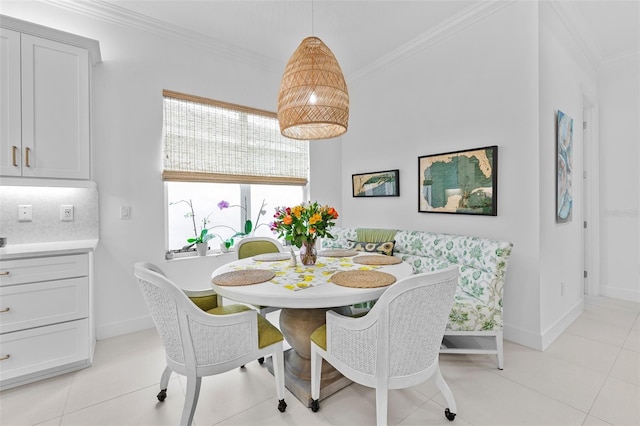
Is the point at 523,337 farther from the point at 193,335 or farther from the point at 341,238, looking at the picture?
the point at 193,335

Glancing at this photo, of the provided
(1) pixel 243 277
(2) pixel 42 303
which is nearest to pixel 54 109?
(2) pixel 42 303

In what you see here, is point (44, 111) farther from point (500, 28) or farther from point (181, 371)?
point (500, 28)

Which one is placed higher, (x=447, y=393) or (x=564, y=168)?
(x=564, y=168)

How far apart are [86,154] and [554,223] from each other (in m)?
3.97

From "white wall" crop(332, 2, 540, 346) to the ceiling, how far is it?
0.88 feet

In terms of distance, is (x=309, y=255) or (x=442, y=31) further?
(x=442, y=31)

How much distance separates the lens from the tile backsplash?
2326 mm

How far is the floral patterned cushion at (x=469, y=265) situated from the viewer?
2.10 meters

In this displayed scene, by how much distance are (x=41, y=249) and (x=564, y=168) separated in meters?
4.30

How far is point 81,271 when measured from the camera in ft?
7.02

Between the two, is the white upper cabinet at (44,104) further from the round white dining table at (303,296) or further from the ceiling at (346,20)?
the round white dining table at (303,296)

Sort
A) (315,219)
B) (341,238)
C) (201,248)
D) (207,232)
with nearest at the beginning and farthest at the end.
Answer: (315,219), (201,248), (207,232), (341,238)

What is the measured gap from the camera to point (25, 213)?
92.8 inches

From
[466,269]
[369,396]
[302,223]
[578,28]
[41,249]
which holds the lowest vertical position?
[369,396]
